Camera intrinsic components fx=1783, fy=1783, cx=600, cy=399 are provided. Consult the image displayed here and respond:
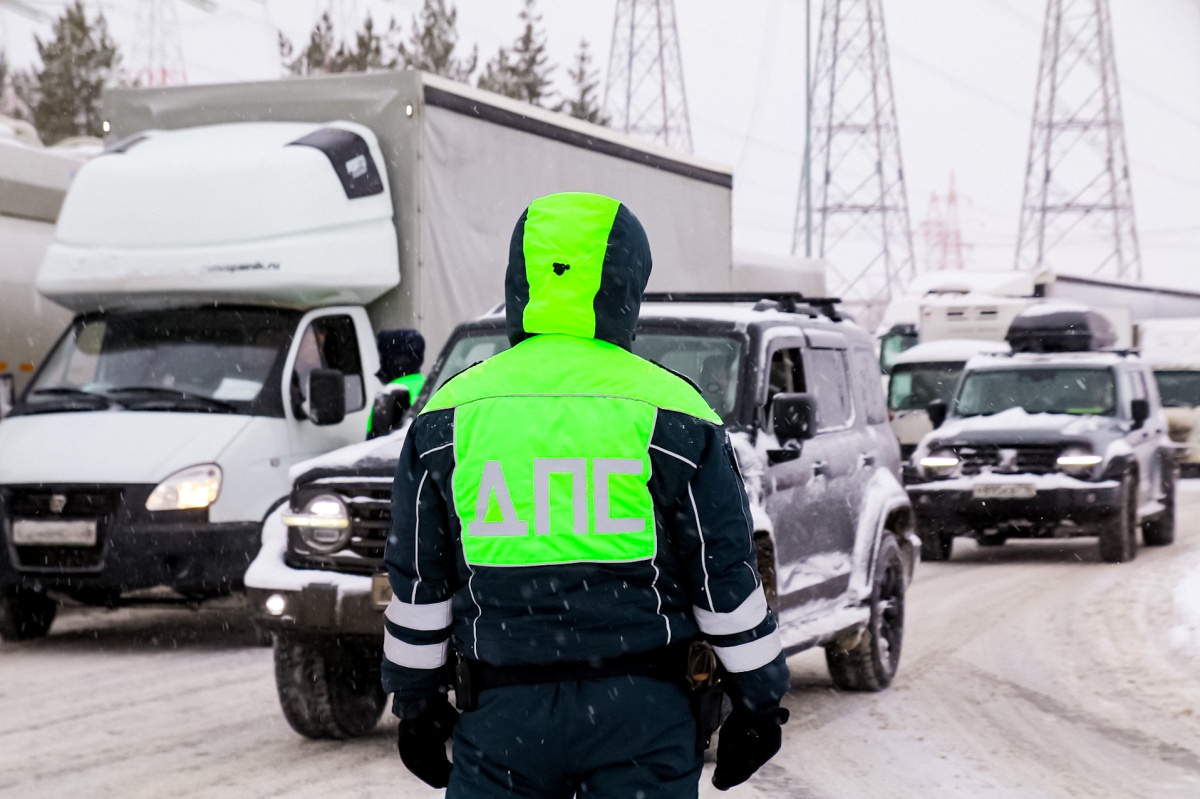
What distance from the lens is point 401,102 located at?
1162cm

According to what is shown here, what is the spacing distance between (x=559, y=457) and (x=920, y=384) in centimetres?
2115

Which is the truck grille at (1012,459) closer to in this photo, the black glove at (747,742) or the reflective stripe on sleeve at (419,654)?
the black glove at (747,742)

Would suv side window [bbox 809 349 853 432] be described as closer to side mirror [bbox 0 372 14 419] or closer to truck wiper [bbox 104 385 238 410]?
truck wiper [bbox 104 385 238 410]

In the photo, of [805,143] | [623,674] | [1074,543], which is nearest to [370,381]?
[623,674]

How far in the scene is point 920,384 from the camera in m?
23.9

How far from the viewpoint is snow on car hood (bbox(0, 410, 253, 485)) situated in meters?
10.2

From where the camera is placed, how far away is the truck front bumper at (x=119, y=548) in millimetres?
10164

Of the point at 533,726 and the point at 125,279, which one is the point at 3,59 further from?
the point at 533,726

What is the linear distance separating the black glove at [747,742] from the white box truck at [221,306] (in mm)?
6741

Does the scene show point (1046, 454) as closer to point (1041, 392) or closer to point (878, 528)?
point (1041, 392)

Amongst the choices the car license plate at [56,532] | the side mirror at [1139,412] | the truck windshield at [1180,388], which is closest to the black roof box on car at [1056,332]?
the side mirror at [1139,412]

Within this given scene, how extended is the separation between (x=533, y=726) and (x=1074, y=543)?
57.9 feet

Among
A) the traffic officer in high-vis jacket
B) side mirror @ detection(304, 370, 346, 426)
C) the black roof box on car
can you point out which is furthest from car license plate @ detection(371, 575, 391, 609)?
the black roof box on car

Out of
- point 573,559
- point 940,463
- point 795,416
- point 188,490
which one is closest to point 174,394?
point 188,490
